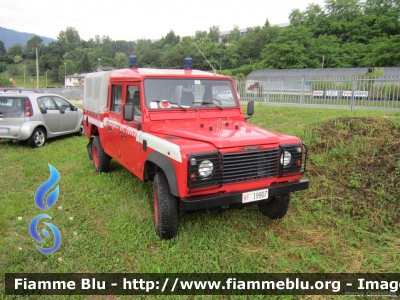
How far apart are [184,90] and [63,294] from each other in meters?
2.97

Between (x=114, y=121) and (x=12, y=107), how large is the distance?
16.0 feet

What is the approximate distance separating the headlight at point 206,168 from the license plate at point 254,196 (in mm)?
479

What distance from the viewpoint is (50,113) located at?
9211mm

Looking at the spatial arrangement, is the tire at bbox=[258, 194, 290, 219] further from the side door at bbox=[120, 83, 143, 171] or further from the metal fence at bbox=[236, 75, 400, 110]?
the metal fence at bbox=[236, 75, 400, 110]

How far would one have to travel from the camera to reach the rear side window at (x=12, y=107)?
27.5 feet

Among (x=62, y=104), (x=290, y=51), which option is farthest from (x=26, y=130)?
(x=290, y=51)

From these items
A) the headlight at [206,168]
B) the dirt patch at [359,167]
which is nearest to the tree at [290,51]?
the dirt patch at [359,167]

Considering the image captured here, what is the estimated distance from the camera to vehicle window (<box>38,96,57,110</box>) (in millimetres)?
9032

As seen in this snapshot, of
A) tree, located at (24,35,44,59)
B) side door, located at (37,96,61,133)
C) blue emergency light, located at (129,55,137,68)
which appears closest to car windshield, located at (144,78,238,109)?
blue emergency light, located at (129,55,137,68)

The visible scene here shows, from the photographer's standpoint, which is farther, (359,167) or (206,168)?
(359,167)

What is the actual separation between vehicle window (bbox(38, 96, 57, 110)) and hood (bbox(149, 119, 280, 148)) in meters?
6.41

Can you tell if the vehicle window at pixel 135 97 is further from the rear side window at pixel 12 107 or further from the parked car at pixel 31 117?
the rear side window at pixel 12 107

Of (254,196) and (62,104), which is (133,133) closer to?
(254,196)

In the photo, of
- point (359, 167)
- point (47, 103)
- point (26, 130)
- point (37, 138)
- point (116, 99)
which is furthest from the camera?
point (47, 103)
